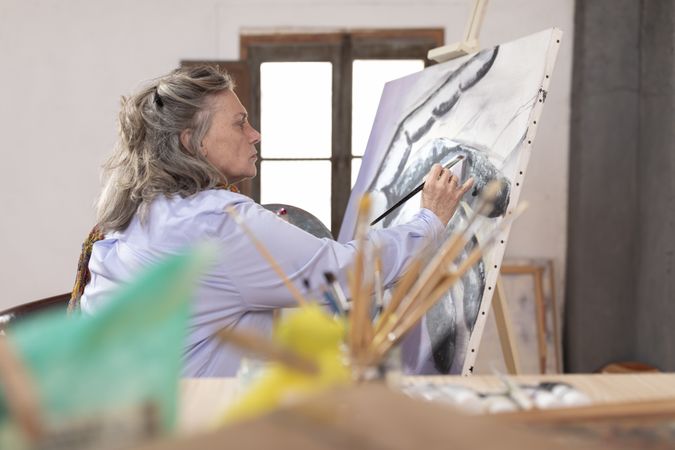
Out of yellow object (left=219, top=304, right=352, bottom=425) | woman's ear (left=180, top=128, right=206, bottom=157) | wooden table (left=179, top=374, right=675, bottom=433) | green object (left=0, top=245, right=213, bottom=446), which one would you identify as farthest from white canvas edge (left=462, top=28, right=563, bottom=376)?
green object (left=0, top=245, right=213, bottom=446)

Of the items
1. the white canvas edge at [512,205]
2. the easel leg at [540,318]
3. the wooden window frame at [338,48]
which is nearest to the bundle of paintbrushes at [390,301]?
the white canvas edge at [512,205]

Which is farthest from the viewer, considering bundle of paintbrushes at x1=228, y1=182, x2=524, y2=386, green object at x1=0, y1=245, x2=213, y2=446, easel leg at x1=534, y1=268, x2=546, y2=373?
easel leg at x1=534, y1=268, x2=546, y2=373

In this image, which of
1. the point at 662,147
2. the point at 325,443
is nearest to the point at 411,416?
the point at 325,443

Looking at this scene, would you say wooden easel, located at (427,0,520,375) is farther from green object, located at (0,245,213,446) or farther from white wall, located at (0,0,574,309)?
white wall, located at (0,0,574,309)

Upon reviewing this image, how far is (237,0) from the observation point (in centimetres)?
423

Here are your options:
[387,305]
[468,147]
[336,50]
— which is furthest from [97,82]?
[387,305]

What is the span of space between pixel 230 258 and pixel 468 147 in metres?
0.83

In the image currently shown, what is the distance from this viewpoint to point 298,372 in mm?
685

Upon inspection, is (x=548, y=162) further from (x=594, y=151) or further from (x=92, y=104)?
(x=92, y=104)

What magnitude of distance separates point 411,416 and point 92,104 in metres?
4.10

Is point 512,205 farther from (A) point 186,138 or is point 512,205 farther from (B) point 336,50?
(B) point 336,50

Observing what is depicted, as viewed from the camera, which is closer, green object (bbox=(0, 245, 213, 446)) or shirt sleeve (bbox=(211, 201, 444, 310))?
green object (bbox=(0, 245, 213, 446))

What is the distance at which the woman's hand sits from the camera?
6.93ft

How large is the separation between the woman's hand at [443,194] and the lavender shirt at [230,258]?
14 cm
